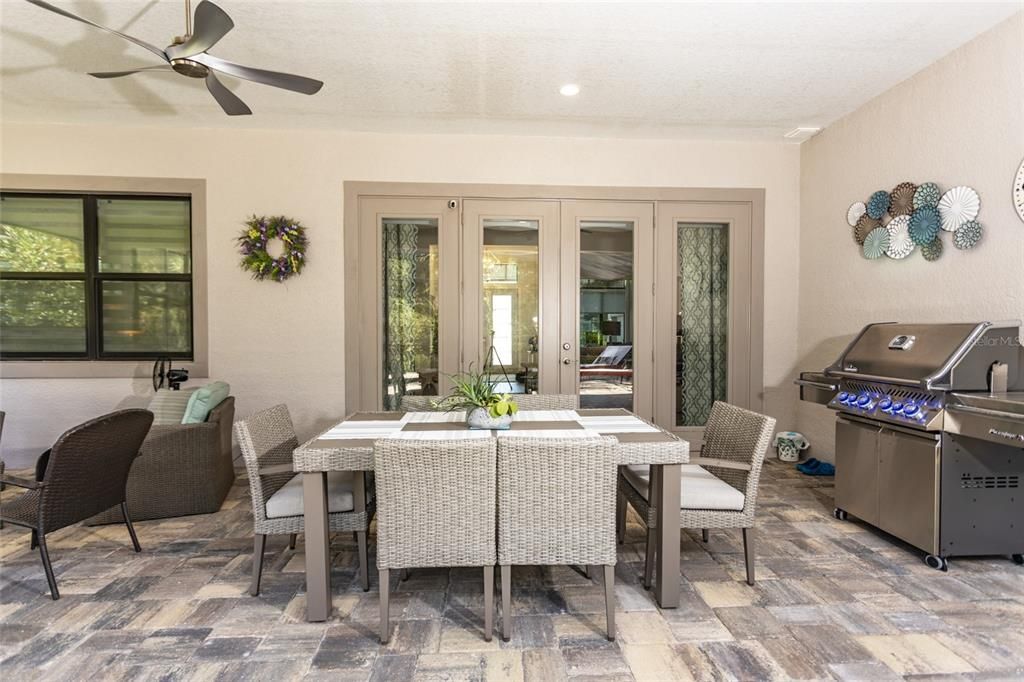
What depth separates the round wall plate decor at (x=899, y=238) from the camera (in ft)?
10.7

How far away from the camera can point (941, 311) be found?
305cm

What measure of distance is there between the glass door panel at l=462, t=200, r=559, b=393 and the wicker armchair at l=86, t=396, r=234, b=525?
6.71 feet

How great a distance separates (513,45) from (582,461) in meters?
2.47

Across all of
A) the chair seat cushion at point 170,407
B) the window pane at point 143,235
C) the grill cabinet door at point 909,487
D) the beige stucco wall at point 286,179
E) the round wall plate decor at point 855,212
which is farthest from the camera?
the window pane at point 143,235

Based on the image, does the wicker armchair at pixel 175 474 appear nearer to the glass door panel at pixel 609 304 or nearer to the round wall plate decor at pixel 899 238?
the glass door panel at pixel 609 304

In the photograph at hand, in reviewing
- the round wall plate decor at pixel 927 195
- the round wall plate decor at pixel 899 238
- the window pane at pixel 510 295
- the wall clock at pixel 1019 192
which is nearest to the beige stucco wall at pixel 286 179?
the window pane at pixel 510 295

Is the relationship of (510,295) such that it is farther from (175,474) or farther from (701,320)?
(175,474)

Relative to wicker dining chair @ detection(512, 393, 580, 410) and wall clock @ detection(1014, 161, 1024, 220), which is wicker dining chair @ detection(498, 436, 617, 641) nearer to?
wicker dining chair @ detection(512, 393, 580, 410)

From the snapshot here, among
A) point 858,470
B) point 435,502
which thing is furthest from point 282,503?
point 858,470

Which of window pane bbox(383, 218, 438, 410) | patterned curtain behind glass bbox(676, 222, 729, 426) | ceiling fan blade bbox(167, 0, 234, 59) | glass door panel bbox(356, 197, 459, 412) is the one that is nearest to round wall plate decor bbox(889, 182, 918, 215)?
patterned curtain behind glass bbox(676, 222, 729, 426)

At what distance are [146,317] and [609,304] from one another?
13.3ft

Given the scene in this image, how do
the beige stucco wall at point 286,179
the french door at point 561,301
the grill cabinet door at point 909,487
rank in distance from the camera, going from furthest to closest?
the french door at point 561,301
the beige stucco wall at point 286,179
the grill cabinet door at point 909,487

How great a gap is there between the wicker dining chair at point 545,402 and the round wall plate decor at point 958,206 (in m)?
2.51

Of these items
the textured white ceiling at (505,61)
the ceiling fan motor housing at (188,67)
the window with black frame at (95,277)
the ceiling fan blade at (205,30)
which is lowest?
the window with black frame at (95,277)
